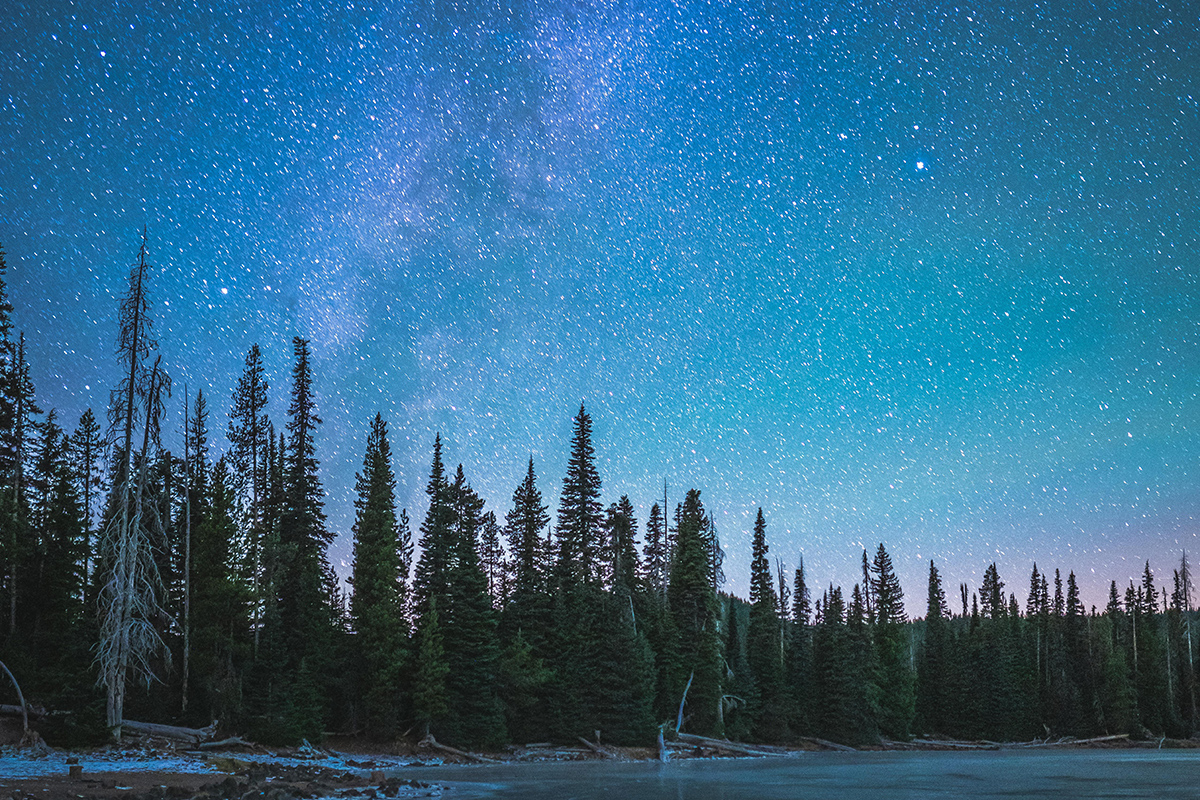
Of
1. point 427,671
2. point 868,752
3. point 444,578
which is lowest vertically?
point 868,752

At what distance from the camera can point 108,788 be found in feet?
66.8

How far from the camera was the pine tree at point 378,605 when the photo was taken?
51844 millimetres

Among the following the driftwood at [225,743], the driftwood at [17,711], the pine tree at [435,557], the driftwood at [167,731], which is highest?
the pine tree at [435,557]

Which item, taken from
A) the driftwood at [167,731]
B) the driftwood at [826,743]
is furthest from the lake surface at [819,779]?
the driftwood at [826,743]

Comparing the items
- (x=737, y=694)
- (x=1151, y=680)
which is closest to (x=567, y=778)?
(x=737, y=694)

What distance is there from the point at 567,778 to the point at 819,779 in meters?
12.5

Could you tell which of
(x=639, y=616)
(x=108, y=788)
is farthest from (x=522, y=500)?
(x=108, y=788)

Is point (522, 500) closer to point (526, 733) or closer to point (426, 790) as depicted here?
point (526, 733)

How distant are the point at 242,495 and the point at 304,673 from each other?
13.0 m

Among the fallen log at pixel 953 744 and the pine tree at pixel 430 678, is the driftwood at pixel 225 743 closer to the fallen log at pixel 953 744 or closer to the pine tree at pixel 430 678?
the pine tree at pixel 430 678

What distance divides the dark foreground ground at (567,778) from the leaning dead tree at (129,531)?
3.41 meters

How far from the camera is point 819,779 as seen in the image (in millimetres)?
43188

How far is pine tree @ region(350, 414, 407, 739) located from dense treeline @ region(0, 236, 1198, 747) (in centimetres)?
14

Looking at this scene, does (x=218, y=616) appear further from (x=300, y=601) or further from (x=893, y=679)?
(x=893, y=679)
